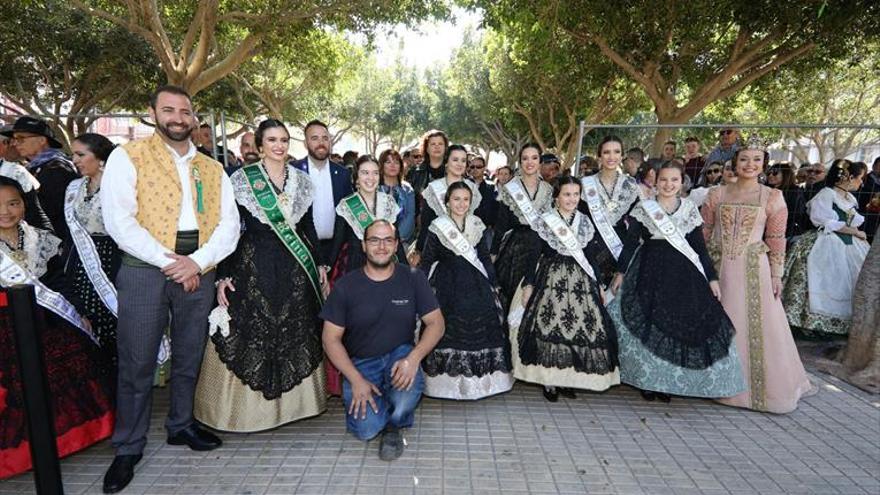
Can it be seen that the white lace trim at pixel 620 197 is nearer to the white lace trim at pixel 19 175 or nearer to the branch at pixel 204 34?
the white lace trim at pixel 19 175

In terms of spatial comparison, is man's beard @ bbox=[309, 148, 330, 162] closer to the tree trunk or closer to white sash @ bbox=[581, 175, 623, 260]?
white sash @ bbox=[581, 175, 623, 260]

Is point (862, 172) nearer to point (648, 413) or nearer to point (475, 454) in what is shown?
point (648, 413)

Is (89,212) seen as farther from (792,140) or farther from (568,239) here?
(792,140)

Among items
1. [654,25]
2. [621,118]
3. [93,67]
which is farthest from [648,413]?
[621,118]

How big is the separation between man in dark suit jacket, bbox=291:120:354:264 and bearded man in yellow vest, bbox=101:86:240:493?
99 cm

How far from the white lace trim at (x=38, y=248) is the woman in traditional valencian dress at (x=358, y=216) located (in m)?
1.67

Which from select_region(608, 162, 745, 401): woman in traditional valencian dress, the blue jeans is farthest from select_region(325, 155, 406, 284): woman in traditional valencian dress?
select_region(608, 162, 745, 401): woman in traditional valencian dress

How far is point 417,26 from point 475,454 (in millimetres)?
8906

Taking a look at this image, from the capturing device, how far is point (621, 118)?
20.6 metres

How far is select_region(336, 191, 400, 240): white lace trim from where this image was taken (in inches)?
143

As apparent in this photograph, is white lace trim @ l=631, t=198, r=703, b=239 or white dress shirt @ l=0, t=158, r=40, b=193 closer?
white dress shirt @ l=0, t=158, r=40, b=193

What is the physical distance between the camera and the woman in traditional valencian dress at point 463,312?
3.64 metres

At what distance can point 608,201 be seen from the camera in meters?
4.22

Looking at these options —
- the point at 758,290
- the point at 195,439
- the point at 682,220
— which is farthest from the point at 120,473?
the point at 758,290
